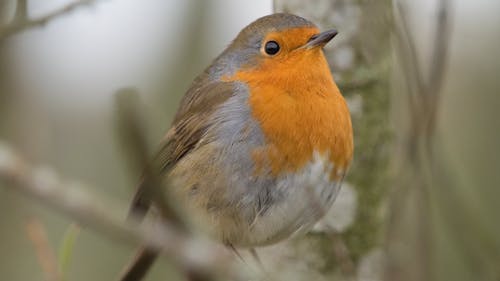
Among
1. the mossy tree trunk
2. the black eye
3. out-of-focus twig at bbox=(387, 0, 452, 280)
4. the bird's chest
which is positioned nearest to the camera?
out-of-focus twig at bbox=(387, 0, 452, 280)

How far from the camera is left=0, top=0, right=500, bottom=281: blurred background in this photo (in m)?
2.69

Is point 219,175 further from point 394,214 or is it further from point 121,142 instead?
point 121,142

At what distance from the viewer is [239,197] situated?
12.6 ft

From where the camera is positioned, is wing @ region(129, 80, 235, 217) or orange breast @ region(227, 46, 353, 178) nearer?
orange breast @ region(227, 46, 353, 178)

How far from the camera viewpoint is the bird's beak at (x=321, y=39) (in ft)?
12.6

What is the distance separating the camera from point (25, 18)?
9.79ft

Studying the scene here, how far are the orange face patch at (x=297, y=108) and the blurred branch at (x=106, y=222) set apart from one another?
81.8 inches

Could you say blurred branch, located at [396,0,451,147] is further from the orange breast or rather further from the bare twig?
the bare twig

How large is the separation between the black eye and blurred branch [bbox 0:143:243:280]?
256cm

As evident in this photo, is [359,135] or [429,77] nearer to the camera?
[429,77]

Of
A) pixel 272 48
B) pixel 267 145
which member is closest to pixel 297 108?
pixel 267 145

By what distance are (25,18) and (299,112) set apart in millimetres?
1409

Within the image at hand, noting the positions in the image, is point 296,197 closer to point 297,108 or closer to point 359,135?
point 297,108

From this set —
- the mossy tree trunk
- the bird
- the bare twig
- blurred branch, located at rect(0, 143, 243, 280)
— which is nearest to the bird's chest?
the bird
